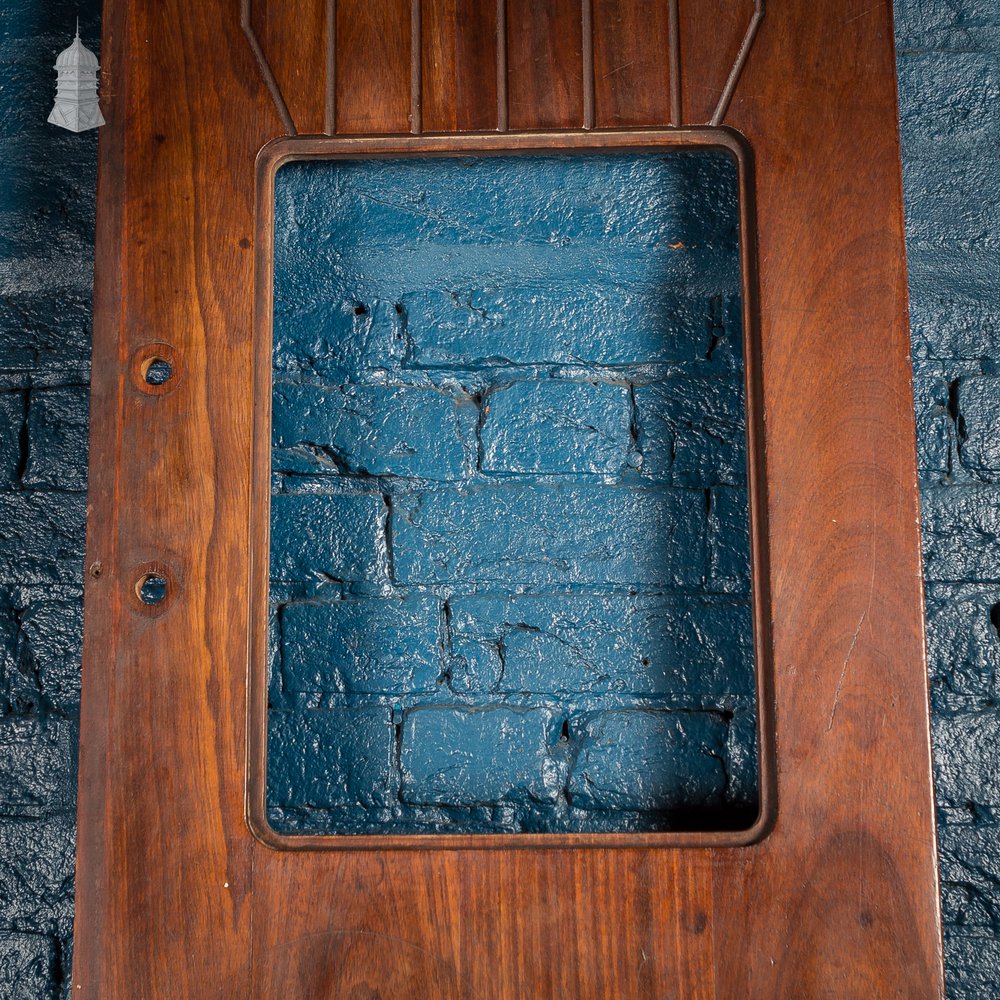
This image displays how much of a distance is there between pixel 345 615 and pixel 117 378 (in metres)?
0.31

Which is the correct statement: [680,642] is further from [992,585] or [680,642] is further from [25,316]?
[25,316]

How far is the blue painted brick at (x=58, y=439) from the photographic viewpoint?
0.95 meters

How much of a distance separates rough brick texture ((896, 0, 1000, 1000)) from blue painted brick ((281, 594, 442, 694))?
1.63 feet

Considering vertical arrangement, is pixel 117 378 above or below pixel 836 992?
above

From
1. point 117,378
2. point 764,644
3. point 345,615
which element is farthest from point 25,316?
point 764,644

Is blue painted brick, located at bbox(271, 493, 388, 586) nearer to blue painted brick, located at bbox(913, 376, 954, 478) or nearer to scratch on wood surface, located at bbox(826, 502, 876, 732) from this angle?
scratch on wood surface, located at bbox(826, 502, 876, 732)

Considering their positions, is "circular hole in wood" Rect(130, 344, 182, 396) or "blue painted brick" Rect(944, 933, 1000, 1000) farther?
"blue painted brick" Rect(944, 933, 1000, 1000)

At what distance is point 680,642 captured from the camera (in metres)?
0.91

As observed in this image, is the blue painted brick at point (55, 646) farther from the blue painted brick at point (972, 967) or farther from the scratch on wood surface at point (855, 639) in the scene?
the blue painted brick at point (972, 967)

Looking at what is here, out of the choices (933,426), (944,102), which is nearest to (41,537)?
(933,426)

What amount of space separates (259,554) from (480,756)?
30 centimetres

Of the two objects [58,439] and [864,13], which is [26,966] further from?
[864,13]

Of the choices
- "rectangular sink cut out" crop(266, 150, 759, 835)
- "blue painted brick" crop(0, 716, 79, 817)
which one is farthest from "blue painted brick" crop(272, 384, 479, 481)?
"blue painted brick" crop(0, 716, 79, 817)

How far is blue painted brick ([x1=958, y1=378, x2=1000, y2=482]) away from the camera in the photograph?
944mm
